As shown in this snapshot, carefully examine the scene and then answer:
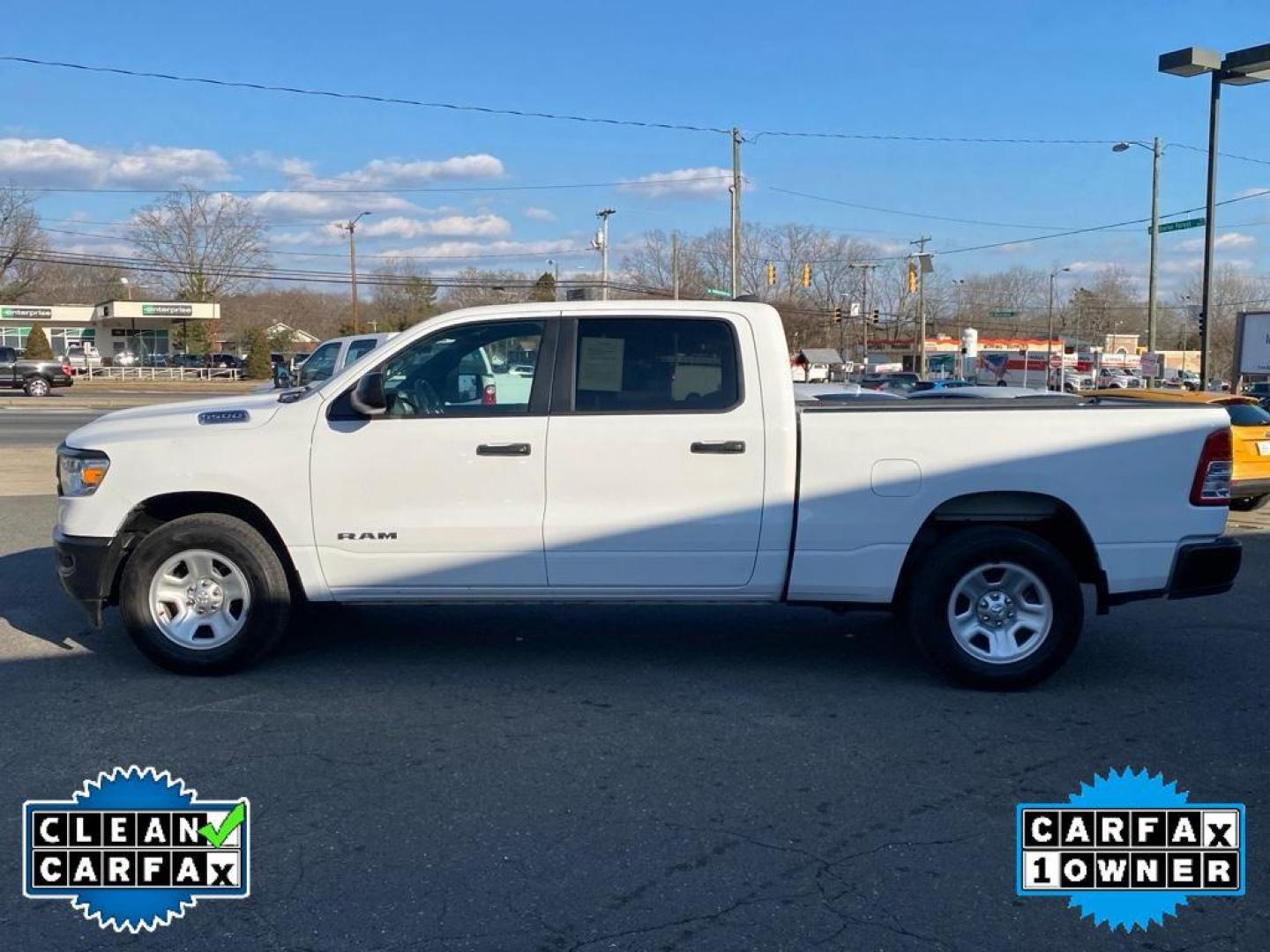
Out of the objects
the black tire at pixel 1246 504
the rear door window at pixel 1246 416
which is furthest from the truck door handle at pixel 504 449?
the black tire at pixel 1246 504

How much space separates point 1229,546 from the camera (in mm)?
5754

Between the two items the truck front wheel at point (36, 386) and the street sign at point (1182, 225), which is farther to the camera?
the truck front wheel at point (36, 386)

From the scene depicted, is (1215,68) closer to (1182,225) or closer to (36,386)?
(1182,225)

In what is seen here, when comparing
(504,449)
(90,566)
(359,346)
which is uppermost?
(359,346)

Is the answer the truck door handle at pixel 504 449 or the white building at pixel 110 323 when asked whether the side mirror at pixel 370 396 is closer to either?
the truck door handle at pixel 504 449

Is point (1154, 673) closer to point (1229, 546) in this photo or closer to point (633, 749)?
point (1229, 546)

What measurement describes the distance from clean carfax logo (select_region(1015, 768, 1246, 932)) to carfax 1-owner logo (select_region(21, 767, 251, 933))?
2.73 metres

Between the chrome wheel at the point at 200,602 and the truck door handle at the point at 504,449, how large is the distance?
4.90ft

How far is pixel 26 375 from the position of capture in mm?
41781

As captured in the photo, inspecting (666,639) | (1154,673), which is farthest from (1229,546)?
(666,639)

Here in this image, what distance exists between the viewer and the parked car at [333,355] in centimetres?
1666

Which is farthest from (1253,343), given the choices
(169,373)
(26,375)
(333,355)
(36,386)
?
(169,373)

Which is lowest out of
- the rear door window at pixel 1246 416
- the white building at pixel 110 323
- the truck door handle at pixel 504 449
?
the rear door window at pixel 1246 416

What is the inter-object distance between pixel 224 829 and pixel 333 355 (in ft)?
46.5
